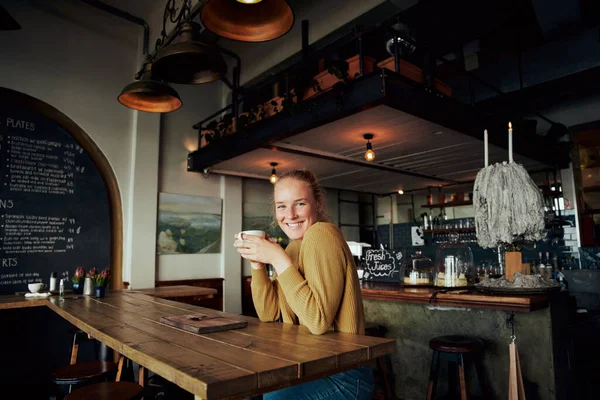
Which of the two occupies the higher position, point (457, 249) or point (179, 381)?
point (457, 249)

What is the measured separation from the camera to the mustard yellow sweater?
130 cm

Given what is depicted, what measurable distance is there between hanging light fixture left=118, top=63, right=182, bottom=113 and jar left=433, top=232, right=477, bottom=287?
2474mm

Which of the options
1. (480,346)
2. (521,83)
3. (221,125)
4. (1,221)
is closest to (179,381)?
(480,346)

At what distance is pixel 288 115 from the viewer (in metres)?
4.74

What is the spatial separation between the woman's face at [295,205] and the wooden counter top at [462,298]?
147 cm

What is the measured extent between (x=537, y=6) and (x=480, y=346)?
4.40m

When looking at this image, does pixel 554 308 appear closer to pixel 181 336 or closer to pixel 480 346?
pixel 480 346

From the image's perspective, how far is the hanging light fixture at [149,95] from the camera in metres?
2.98

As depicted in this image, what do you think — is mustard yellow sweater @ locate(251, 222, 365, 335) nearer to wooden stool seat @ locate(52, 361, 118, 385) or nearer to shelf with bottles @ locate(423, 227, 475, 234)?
wooden stool seat @ locate(52, 361, 118, 385)

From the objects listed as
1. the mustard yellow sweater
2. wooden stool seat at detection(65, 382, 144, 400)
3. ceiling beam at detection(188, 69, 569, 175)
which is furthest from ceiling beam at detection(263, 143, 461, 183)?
the mustard yellow sweater

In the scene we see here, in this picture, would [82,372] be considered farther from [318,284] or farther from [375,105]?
[375,105]

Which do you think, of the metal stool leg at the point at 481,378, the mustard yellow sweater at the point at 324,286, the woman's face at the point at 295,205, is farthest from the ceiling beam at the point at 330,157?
the mustard yellow sweater at the point at 324,286

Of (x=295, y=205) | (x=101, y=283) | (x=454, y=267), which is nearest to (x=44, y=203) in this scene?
(x=101, y=283)

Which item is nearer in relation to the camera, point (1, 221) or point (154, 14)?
point (1, 221)
